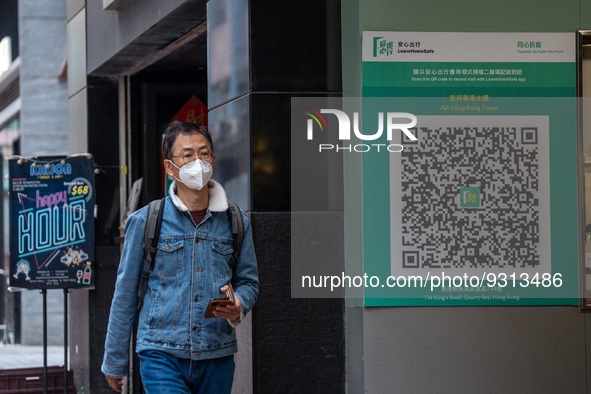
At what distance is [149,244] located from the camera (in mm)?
5676

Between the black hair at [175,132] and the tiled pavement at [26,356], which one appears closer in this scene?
the black hair at [175,132]

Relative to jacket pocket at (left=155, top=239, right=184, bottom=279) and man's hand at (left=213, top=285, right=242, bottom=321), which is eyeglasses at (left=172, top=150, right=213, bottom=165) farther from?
man's hand at (left=213, top=285, right=242, bottom=321)

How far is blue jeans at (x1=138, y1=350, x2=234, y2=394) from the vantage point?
5.57 metres

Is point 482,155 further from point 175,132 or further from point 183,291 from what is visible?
point 183,291

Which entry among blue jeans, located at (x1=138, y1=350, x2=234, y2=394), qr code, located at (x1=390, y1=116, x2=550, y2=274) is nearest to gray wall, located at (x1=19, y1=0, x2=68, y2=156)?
qr code, located at (x1=390, y1=116, x2=550, y2=274)

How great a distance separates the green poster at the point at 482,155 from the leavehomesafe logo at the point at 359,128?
2 cm

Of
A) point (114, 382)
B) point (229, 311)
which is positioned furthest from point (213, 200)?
point (114, 382)

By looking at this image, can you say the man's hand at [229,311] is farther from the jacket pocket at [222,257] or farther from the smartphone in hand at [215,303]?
the jacket pocket at [222,257]

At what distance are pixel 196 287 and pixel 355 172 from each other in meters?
2.04

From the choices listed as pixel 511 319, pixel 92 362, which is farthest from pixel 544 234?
pixel 92 362

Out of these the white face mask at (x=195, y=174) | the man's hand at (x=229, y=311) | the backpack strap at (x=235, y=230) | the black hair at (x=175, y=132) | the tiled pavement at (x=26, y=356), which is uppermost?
the black hair at (x=175, y=132)

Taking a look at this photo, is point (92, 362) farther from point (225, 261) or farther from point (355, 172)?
point (225, 261)

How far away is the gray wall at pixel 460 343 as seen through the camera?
285 inches

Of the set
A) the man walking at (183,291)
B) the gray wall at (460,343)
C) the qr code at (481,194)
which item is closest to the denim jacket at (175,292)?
the man walking at (183,291)
